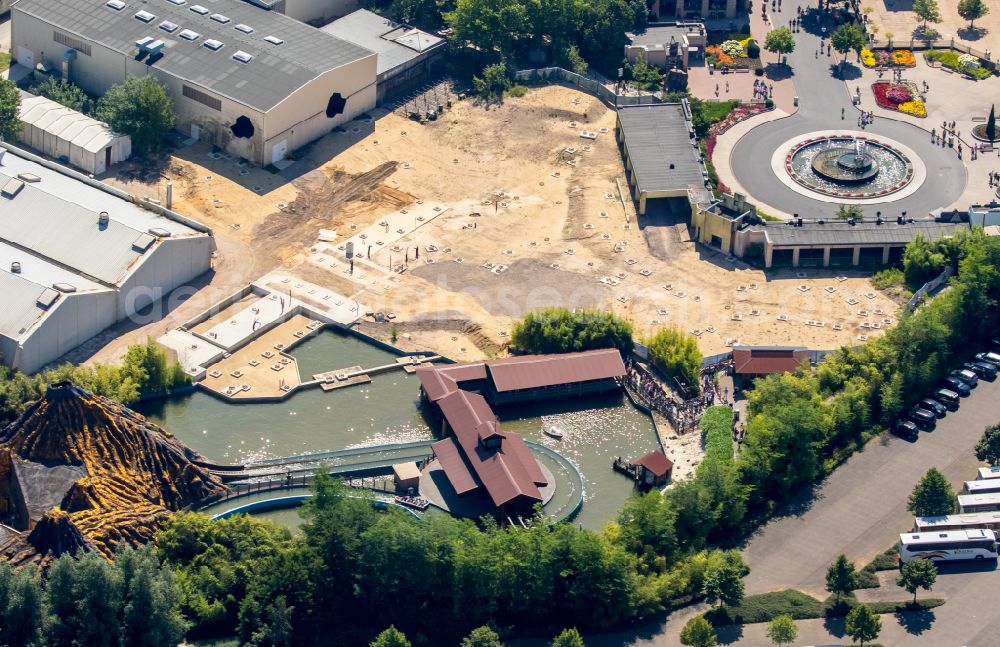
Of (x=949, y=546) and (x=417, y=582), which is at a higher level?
(x=949, y=546)

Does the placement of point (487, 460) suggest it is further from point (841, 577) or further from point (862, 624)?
point (862, 624)

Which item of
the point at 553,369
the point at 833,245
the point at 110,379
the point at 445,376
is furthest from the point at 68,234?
the point at 833,245

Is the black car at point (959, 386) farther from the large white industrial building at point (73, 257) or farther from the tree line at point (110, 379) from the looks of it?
the large white industrial building at point (73, 257)

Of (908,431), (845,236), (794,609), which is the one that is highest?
(845,236)

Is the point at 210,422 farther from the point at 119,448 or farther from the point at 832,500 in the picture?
the point at 832,500

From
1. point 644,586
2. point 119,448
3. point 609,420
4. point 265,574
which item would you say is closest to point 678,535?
point 644,586

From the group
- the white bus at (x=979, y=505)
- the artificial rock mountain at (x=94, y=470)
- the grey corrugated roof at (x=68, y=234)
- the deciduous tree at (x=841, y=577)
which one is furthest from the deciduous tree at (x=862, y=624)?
the grey corrugated roof at (x=68, y=234)
